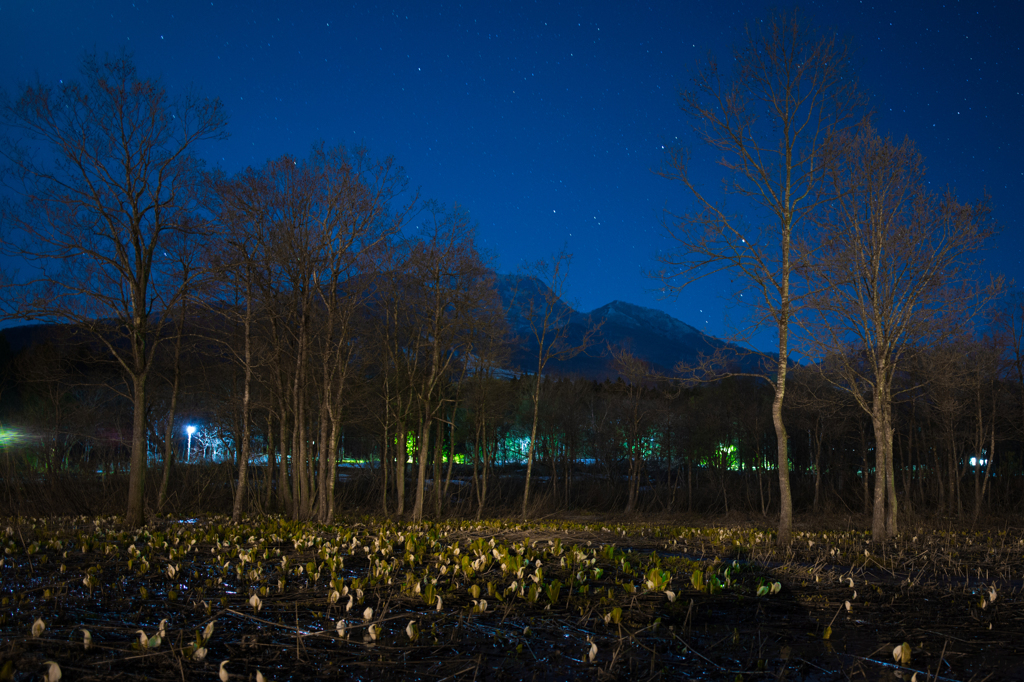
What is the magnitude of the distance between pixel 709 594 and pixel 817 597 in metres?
1.18

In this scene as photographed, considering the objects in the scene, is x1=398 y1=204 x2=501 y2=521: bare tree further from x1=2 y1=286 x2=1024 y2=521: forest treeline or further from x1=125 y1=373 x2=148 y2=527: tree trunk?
x1=125 y1=373 x2=148 y2=527: tree trunk

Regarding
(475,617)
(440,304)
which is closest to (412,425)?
(440,304)

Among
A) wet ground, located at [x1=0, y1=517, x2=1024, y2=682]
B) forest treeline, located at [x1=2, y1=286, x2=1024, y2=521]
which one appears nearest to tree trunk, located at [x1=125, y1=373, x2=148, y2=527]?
forest treeline, located at [x1=2, y1=286, x2=1024, y2=521]

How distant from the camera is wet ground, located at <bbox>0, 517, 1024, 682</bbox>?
3822 millimetres

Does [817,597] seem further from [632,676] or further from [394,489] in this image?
[394,489]

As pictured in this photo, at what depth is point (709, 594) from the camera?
6059 millimetres

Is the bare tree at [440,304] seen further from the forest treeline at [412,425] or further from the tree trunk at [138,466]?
the tree trunk at [138,466]

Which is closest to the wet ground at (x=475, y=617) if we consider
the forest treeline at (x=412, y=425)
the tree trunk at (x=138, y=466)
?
the tree trunk at (x=138, y=466)

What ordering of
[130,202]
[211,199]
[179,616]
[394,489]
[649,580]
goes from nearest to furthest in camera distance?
[179,616], [649,580], [130,202], [211,199], [394,489]

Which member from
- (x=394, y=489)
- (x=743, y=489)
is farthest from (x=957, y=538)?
(x=743, y=489)

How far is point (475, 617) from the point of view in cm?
495

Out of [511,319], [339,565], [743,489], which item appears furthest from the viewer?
[743,489]

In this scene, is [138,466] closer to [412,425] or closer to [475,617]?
[475,617]

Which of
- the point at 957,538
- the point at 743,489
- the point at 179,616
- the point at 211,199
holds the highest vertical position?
the point at 211,199
